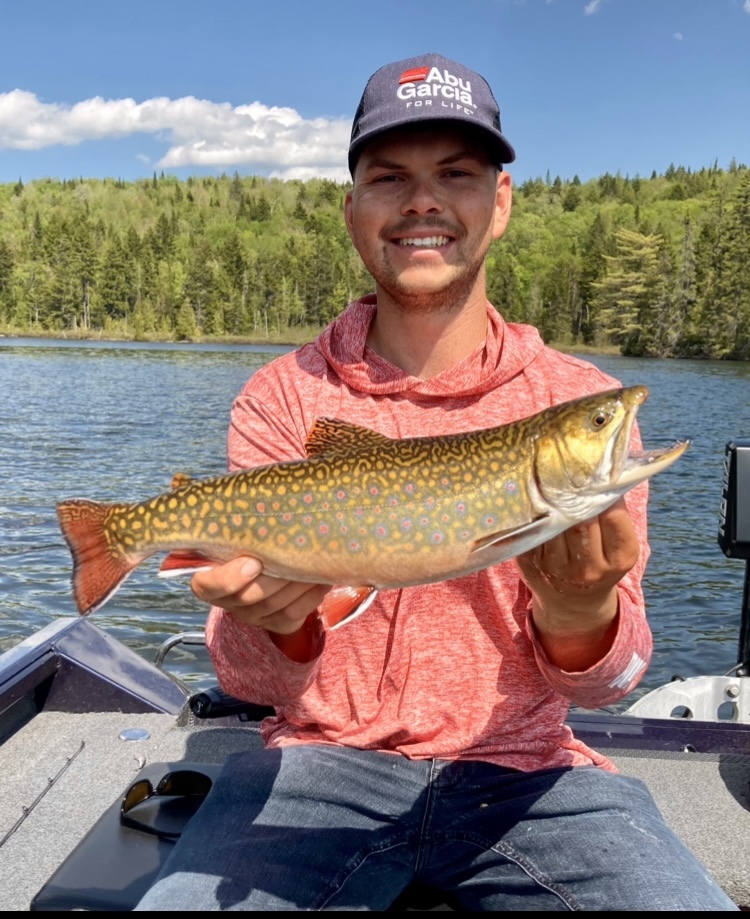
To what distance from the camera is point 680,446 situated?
2.42 m

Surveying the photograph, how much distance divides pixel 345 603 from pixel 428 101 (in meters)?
1.86

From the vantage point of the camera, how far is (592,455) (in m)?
2.50

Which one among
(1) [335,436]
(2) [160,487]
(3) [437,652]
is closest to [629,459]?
(1) [335,436]

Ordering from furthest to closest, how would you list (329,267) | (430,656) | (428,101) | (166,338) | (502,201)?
1. (329,267)
2. (166,338)
3. (502,201)
4. (428,101)
5. (430,656)

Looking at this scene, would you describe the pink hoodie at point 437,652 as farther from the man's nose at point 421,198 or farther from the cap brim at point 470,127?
the cap brim at point 470,127

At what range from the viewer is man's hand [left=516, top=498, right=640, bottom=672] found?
2484 millimetres

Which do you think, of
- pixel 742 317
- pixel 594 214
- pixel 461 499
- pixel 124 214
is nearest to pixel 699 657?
pixel 461 499

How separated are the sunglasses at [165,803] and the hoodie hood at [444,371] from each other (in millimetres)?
1681

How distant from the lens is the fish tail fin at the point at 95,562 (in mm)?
2822

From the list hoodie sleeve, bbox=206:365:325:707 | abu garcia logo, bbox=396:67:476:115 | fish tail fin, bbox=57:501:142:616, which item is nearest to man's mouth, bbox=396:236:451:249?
abu garcia logo, bbox=396:67:476:115

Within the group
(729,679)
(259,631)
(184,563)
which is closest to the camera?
(184,563)

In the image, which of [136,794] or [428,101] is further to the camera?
[136,794]

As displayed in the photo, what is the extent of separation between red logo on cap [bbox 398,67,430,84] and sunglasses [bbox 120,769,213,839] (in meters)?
2.79

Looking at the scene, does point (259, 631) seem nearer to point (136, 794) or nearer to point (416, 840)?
point (416, 840)
